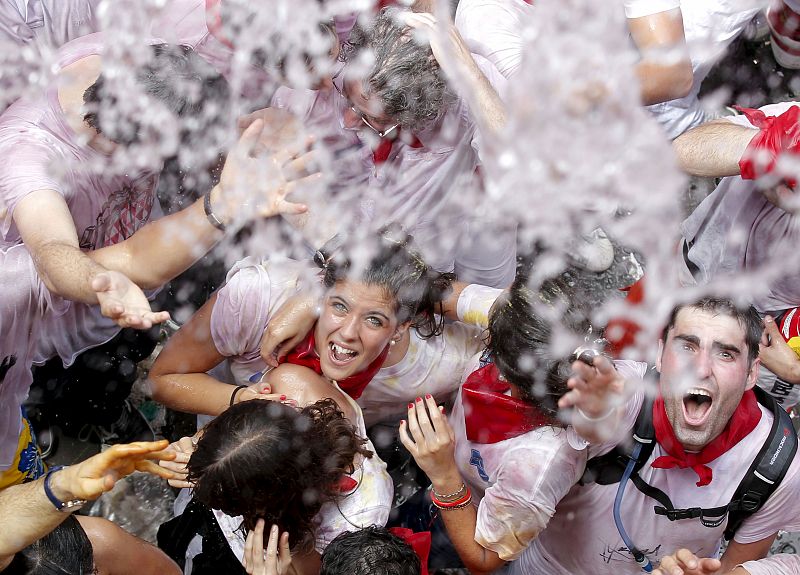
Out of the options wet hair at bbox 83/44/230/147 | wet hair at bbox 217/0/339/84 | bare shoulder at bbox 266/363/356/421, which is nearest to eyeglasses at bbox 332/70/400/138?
wet hair at bbox 217/0/339/84

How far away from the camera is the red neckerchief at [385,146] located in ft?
10.6

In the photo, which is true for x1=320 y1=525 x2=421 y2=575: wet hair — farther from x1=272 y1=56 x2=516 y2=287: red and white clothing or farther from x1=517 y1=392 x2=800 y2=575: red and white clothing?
x1=272 y1=56 x2=516 y2=287: red and white clothing

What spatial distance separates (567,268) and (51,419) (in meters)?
2.29

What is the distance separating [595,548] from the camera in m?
2.75

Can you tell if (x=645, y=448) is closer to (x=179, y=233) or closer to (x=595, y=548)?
(x=595, y=548)

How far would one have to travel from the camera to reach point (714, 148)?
2.99m

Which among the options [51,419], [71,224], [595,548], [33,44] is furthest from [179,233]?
[595,548]

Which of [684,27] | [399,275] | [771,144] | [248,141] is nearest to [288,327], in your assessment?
[399,275]

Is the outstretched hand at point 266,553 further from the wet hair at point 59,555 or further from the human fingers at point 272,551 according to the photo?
the wet hair at point 59,555

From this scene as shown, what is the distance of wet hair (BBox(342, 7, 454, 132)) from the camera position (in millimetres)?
3016

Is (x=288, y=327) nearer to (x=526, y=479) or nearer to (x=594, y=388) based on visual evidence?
(x=526, y=479)

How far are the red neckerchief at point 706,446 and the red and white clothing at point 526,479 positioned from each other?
6.1 inches

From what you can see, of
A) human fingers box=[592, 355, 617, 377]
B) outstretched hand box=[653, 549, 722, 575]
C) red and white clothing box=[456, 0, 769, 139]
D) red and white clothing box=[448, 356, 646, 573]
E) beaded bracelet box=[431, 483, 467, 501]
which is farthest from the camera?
red and white clothing box=[456, 0, 769, 139]

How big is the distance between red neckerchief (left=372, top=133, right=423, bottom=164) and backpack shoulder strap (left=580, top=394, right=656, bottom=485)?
129 centimetres
